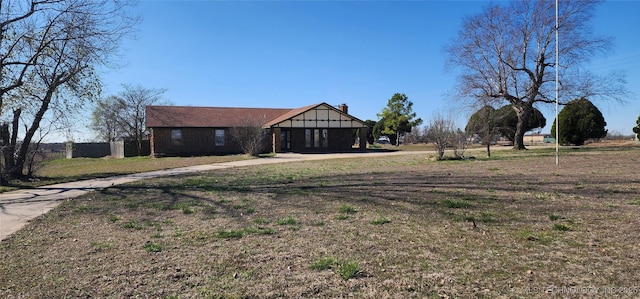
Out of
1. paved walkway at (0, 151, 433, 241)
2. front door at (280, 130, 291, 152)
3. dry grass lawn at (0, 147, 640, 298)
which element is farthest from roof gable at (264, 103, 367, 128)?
dry grass lawn at (0, 147, 640, 298)

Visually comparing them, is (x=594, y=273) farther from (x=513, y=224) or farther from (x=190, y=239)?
(x=190, y=239)

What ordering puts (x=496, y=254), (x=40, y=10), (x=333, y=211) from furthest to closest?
(x=40, y=10)
(x=333, y=211)
(x=496, y=254)

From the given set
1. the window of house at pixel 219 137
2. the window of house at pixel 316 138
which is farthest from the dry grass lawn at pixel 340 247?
the window of house at pixel 316 138

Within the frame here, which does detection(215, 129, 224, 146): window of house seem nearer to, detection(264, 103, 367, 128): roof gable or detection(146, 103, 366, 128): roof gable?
detection(146, 103, 366, 128): roof gable

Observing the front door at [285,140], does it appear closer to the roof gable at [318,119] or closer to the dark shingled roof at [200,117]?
the roof gable at [318,119]

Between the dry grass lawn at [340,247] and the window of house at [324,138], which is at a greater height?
the window of house at [324,138]

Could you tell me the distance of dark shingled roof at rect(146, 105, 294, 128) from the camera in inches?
1219

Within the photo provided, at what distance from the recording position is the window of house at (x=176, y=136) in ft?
101

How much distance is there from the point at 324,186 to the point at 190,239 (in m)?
5.40

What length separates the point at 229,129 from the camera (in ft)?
104

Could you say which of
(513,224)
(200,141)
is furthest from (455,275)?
(200,141)

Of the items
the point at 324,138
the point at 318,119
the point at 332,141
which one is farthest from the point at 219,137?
the point at 332,141

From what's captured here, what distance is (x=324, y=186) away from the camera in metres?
10.1

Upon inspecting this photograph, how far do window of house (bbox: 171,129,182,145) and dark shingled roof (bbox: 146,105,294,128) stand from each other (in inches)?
17.4
